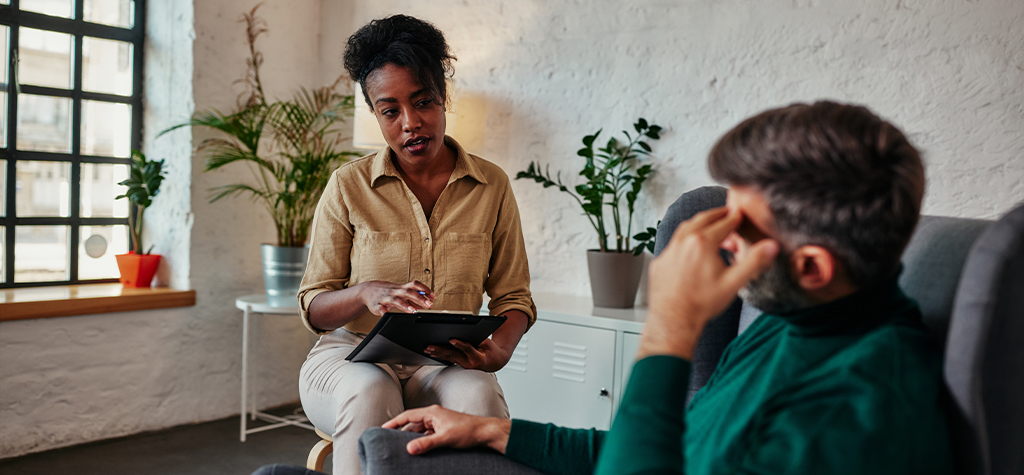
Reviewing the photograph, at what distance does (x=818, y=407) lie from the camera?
82 cm

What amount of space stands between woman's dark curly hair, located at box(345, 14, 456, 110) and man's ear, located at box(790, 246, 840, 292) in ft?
3.99

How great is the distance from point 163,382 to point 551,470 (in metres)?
2.94

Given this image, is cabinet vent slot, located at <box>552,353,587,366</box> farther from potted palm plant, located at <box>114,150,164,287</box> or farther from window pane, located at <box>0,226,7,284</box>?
window pane, located at <box>0,226,7,284</box>

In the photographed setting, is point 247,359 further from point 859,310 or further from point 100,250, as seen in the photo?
point 859,310

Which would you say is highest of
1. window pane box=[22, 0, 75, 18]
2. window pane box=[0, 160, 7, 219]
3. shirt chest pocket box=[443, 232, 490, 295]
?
window pane box=[22, 0, 75, 18]

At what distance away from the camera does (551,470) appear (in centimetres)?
127

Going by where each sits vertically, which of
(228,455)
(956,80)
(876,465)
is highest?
(956,80)

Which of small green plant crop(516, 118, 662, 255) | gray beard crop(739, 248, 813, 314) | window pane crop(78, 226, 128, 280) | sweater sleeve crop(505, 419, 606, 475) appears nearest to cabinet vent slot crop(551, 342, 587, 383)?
small green plant crop(516, 118, 662, 255)

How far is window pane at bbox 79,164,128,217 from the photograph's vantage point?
3676 mm

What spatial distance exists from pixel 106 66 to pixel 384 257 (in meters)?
2.61

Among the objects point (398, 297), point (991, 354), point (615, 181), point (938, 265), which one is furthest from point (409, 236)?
point (615, 181)

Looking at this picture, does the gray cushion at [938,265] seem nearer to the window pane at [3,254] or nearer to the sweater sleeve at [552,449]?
the sweater sleeve at [552,449]

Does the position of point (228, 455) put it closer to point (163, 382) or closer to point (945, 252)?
point (163, 382)

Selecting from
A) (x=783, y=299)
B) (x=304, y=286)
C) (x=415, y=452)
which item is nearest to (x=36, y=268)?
(x=304, y=286)
